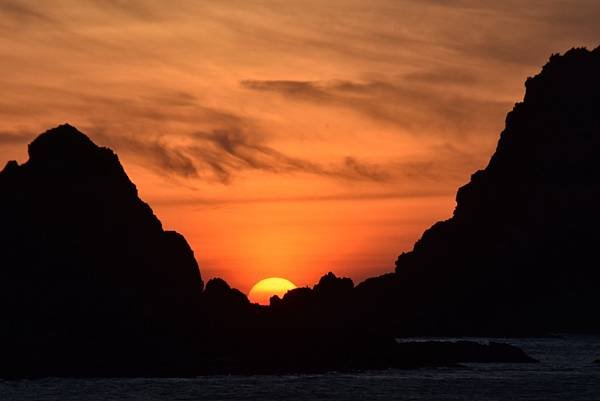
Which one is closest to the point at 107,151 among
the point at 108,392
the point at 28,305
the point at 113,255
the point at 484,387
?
the point at 113,255

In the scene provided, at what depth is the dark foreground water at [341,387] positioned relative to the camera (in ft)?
328

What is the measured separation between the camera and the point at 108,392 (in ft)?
328

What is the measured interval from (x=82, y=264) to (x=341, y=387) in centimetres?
2824

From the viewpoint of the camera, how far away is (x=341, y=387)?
10838 cm

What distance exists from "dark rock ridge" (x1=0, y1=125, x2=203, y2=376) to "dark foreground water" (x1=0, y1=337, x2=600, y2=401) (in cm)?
456

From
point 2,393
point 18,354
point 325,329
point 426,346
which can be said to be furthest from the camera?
point 426,346

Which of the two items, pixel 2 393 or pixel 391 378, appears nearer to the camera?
pixel 2 393

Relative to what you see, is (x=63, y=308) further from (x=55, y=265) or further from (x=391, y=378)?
(x=391, y=378)

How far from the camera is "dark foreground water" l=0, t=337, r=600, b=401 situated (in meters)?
99.9

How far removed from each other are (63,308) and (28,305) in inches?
131

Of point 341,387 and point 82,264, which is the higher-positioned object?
point 82,264

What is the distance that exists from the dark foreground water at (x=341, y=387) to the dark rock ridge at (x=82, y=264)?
4.56 metres

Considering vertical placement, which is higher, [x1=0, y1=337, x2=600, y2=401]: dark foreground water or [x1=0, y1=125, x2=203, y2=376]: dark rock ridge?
[x1=0, y1=125, x2=203, y2=376]: dark rock ridge

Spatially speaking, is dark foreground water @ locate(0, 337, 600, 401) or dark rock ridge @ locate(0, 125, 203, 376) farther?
dark rock ridge @ locate(0, 125, 203, 376)
